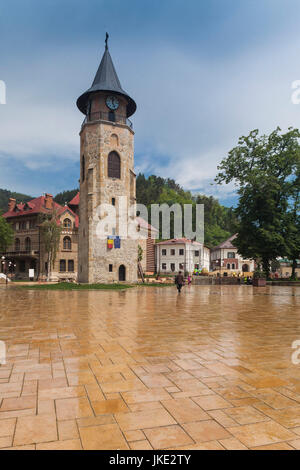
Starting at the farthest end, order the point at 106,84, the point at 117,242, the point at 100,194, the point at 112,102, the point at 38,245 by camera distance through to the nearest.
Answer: the point at 38,245, the point at 106,84, the point at 112,102, the point at 117,242, the point at 100,194

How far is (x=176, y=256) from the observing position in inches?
2564

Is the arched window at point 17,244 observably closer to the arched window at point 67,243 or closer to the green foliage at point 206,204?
the arched window at point 67,243

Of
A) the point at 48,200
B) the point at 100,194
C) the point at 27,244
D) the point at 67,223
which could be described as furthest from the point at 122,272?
the point at 48,200

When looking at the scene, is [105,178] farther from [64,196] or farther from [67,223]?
[64,196]

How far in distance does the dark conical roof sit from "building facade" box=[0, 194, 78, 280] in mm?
16160

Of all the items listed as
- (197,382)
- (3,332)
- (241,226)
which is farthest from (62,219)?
(197,382)

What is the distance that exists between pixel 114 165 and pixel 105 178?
194cm

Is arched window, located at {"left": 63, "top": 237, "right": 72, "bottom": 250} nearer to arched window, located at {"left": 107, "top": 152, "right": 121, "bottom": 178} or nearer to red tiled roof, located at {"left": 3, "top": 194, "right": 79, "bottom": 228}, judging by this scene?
red tiled roof, located at {"left": 3, "top": 194, "right": 79, "bottom": 228}

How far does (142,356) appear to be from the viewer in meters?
5.43

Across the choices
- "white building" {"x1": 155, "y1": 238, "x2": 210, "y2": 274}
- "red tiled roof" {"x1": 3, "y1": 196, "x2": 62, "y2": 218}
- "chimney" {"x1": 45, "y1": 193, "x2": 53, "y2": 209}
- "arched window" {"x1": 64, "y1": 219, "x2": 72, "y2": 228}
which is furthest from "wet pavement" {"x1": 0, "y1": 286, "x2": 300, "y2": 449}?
"white building" {"x1": 155, "y1": 238, "x2": 210, "y2": 274}

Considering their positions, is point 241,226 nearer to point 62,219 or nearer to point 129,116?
point 129,116

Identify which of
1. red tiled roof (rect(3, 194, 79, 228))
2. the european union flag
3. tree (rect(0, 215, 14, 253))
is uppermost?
red tiled roof (rect(3, 194, 79, 228))

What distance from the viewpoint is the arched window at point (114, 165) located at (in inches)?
1374

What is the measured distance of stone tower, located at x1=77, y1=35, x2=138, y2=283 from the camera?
33938mm
